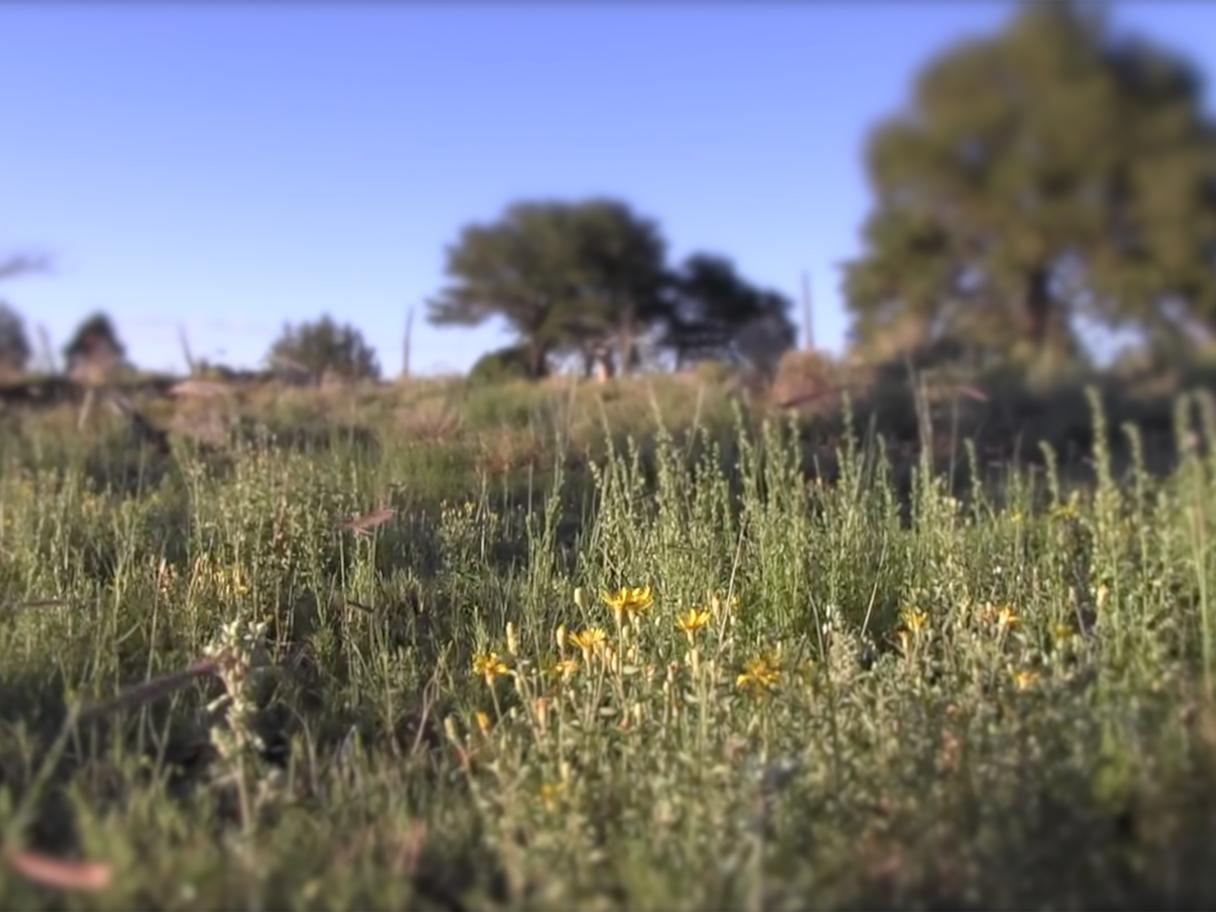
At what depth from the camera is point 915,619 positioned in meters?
3.45

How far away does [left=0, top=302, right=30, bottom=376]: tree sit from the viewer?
14961mm

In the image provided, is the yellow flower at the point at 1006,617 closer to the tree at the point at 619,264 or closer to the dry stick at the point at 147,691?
the dry stick at the point at 147,691

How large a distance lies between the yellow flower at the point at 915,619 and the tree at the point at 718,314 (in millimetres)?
7713

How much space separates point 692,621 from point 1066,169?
559 centimetres

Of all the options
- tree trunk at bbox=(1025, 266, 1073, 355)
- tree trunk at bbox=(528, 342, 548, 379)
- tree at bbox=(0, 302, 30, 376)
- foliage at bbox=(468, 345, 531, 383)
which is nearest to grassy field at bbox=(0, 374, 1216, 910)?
foliage at bbox=(468, 345, 531, 383)

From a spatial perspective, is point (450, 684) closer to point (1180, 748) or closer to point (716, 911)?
point (716, 911)

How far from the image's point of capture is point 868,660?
377 centimetres

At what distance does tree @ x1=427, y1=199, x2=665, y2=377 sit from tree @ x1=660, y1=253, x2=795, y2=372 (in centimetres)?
31

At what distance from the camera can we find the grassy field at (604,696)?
7.87ft

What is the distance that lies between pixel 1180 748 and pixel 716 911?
102 centimetres

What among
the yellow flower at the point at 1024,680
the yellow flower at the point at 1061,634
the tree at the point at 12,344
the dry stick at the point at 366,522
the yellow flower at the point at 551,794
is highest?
the tree at the point at 12,344

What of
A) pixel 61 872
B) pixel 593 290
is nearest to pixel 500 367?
pixel 593 290

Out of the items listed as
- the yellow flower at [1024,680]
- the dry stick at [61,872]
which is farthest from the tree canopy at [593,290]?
the dry stick at [61,872]

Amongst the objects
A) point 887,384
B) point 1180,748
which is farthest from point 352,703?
point 887,384
